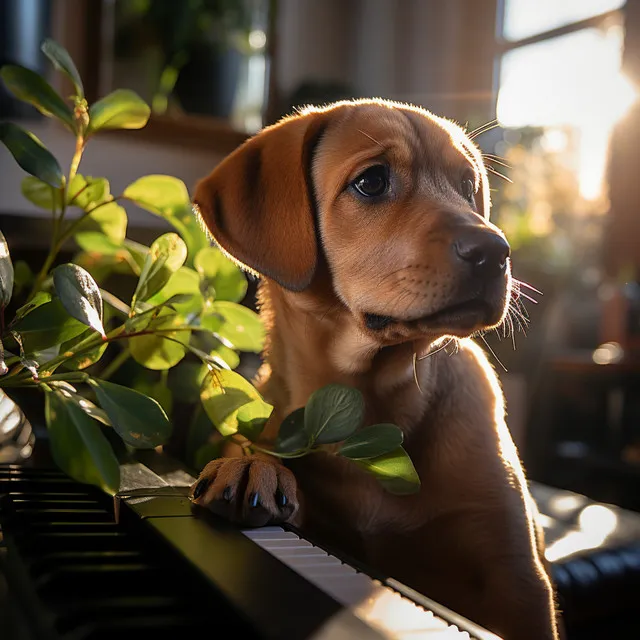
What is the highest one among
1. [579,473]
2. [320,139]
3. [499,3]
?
[499,3]

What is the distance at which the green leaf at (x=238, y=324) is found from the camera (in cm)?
99

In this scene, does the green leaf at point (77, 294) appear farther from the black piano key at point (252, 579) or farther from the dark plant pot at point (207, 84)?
the dark plant pot at point (207, 84)

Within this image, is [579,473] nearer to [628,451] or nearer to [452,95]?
[628,451]

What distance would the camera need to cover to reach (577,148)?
3947 millimetres

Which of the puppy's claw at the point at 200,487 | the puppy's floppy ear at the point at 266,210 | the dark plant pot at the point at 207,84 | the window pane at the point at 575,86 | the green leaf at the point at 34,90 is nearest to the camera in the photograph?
the puppy's claw at the point at 200,487

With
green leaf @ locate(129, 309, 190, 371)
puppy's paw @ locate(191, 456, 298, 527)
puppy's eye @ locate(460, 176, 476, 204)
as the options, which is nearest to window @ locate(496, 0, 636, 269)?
puppy's eye @ locate(460, 176, 476, 204)

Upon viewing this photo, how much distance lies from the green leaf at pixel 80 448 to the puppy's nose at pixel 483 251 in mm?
427

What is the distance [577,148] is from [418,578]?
138 inches

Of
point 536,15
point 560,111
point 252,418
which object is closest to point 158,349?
point 252,418

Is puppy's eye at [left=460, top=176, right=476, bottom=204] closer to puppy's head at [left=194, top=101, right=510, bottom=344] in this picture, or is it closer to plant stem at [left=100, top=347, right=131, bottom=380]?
puppy's head at [left=194, top=101, right=510, bottom=344]

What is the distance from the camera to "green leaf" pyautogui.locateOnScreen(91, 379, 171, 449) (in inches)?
24.3

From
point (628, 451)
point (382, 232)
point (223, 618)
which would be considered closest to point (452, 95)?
point (628, 451)

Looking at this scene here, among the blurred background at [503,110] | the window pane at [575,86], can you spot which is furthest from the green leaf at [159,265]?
the window pane at [575,86]

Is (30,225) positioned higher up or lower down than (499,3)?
lower down
